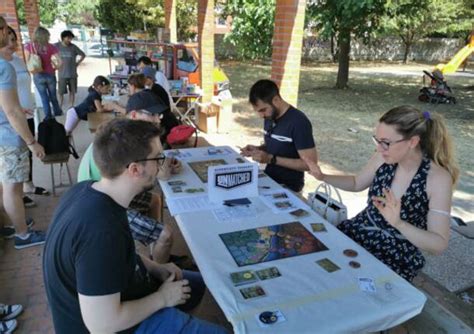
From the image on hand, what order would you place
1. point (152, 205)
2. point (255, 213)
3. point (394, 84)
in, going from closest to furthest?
point (255, 213) → point (152, 205) → point (394, 84)

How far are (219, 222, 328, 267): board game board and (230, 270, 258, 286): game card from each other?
0.06m

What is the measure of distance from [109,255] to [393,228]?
1518mm

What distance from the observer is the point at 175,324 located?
142 centimetres

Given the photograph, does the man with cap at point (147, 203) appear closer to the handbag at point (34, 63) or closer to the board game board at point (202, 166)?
the board game board at point (202, 166)

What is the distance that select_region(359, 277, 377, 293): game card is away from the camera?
4.80 feet

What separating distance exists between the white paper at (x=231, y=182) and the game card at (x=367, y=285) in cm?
93

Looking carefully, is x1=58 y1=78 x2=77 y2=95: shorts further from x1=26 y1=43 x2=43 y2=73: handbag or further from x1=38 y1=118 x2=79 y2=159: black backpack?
x1=38 y1=118 x2=79 y2=159: black backpack

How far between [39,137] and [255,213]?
109 inches

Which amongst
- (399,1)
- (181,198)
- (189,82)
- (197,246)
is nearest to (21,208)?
(181,198)

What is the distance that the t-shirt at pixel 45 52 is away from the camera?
6.66 meters

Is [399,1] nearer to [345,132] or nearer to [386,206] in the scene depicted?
[345,132]

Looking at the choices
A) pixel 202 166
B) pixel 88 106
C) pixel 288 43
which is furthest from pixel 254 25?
pixel 202 166

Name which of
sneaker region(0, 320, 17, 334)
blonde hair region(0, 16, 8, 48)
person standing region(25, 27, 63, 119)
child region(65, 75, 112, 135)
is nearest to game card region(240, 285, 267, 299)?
sneaker region(0, 320, 17, 334)

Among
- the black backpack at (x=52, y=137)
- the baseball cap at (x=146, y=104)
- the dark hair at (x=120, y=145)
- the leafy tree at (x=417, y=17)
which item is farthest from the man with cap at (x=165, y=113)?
the leafy tree at (x=417, y=17)
